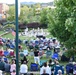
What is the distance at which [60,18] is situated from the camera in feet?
53.1

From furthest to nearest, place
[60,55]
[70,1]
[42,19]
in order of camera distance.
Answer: [42,19]
[60,55]
[70,1]

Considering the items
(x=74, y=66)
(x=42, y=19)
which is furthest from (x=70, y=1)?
(x=42, y=19)

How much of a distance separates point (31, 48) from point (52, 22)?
1379 centimetres

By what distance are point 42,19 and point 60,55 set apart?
178 feet

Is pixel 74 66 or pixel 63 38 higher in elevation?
pixel 63 38

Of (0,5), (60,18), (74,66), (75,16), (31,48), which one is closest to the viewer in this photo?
(75,16)

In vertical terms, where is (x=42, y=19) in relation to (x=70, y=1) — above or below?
below

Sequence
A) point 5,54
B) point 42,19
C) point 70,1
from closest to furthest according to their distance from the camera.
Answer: point 70,1 → point 5,54 → point 42,19

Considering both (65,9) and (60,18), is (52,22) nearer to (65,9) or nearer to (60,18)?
(60,18)

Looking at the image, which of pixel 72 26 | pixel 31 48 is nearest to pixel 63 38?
pixel 72 26

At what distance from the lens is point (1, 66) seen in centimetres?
1891

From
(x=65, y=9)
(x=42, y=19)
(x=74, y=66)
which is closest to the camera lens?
(x=65, y=9)

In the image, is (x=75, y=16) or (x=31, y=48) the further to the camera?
(x=31, y=48)

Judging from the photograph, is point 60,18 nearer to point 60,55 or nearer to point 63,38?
point 63,38
